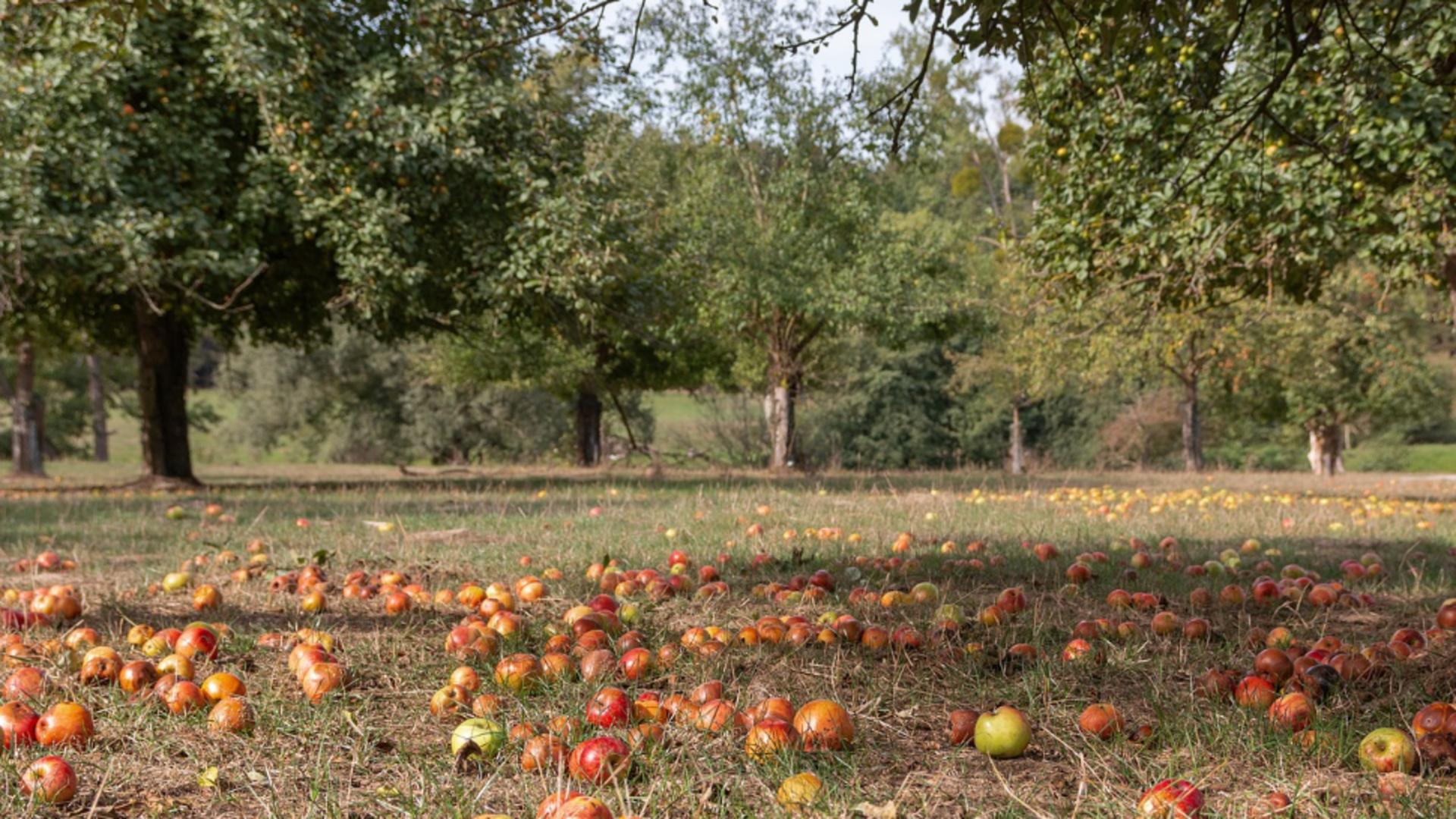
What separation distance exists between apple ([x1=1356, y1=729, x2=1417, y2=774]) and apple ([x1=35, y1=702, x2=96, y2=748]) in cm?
314

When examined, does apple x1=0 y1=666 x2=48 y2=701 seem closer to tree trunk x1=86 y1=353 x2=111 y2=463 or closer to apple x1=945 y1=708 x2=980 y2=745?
apple x1=945 y1=708 x2=980 y2=745

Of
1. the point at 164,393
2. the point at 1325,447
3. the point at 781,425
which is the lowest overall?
the point at 1325,447

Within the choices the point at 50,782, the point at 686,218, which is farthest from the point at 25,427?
the point at 50,782

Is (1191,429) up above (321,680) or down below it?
below

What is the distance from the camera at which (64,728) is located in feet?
8.63

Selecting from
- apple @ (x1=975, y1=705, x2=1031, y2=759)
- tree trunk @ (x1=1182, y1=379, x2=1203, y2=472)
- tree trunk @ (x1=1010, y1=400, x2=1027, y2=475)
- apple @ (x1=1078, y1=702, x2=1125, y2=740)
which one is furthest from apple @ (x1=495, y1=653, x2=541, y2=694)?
tree trunk @ (x1=1010, y1=400, x2=1027, y2=475)

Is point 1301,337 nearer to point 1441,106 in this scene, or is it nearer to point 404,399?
point 1441,106

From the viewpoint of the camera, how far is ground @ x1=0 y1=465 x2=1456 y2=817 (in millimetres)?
2301

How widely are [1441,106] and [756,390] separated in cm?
1940

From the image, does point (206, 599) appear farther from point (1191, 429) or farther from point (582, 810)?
point (1191, 429)

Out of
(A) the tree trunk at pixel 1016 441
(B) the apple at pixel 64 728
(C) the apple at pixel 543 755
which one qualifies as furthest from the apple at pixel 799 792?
(A) the tree trunk at pixel 1016 441

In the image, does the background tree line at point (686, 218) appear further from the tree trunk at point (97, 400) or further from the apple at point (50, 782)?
the apple at point (50, 782)

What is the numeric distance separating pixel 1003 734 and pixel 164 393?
14018 mm

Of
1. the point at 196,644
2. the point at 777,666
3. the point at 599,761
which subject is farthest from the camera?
the point at 196,644
